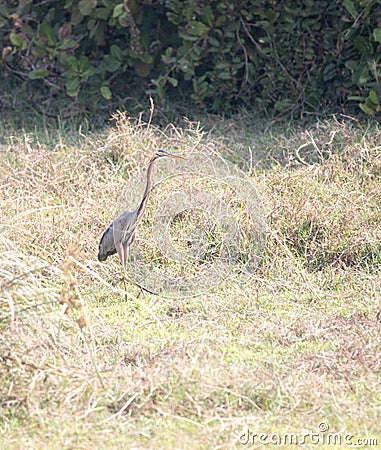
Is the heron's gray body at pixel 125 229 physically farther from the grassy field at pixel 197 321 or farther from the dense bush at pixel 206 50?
the dense bush at pixel 206 50

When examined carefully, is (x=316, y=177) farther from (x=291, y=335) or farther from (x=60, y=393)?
(x=60, y=393)

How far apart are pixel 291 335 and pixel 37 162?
2.29 meters

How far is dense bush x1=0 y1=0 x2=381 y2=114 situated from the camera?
254 inches

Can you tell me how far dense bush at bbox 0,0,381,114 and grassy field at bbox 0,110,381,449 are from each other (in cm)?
82

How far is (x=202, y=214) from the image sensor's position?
195 inches

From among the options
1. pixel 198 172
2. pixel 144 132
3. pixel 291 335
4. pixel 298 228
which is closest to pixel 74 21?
pixel 144 132

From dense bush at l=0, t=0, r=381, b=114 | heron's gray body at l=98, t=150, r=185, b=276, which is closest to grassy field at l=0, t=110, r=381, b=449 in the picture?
heron's gray body at l=98, t=150, r=185, b=276

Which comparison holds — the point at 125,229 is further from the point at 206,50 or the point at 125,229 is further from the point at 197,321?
the point at 206,50

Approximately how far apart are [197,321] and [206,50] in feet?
10.6

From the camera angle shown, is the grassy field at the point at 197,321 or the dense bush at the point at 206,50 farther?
the dense bush at the point at 206,50

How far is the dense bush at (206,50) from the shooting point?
646 cm

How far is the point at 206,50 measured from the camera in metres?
6.75

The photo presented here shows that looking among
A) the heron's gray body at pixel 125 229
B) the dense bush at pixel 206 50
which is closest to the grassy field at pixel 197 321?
the heron's gray body at pixel 125 229

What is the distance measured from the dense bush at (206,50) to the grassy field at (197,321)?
0.82 m
